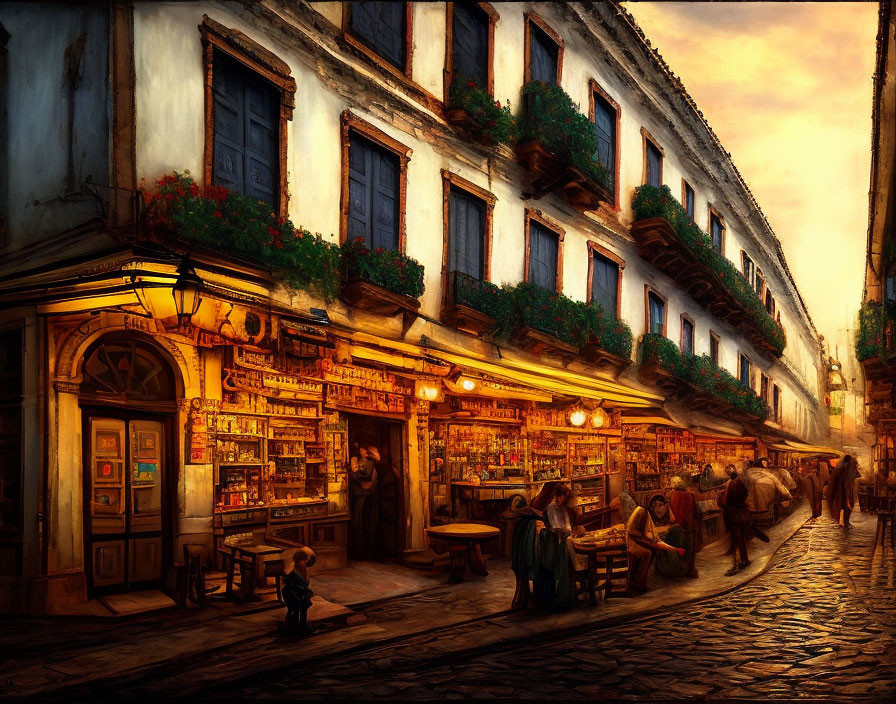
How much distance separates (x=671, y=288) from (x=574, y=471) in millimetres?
8909

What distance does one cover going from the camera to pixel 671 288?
25.0 meters

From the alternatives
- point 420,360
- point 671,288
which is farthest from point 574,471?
point 671,288

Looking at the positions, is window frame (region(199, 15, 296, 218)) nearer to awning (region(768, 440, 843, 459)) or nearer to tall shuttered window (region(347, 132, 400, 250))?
tall shuttered window (region(347, 132, 400, 250))

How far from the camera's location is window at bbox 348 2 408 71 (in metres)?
13.0

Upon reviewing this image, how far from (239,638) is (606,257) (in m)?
14.9

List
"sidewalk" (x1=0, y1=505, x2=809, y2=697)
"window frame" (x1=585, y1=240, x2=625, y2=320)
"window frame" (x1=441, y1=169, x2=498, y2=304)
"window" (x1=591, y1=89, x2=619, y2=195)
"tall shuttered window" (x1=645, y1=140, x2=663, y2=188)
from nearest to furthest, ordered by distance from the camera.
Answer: "sidewalk" (x1=0, y1=505, x2=809, y2=697) < "window frame" (x1=441, y1=169, x2=498, y2=304) < "window frame" (x1=585, y1=240, x2=625, y2=320) < "window" (x1=591, y1=89, x2=619, y2=195) < "tall shuttered window" (x1=645, y1=140, x2=663, y2=188)

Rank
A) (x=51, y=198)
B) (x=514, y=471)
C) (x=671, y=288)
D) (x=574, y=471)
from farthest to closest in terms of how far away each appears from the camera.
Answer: (x=671, y=288)
(x=574, y=471)
(x=514, y=471)
(x=51, y=198)

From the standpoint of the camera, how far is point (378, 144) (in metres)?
13.3

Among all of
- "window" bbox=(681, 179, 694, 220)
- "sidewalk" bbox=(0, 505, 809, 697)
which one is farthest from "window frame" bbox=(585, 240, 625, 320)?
"sidewalk" bbox=(0, 505, 809, 697)

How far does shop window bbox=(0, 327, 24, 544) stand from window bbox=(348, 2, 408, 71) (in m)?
7.02

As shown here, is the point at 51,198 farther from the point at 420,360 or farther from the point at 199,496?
the point at 420,360

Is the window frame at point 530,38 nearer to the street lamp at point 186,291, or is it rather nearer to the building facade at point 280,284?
the building facade at point 280,284

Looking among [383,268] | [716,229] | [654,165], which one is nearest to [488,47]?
[383,268]

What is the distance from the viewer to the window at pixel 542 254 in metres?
17.4
